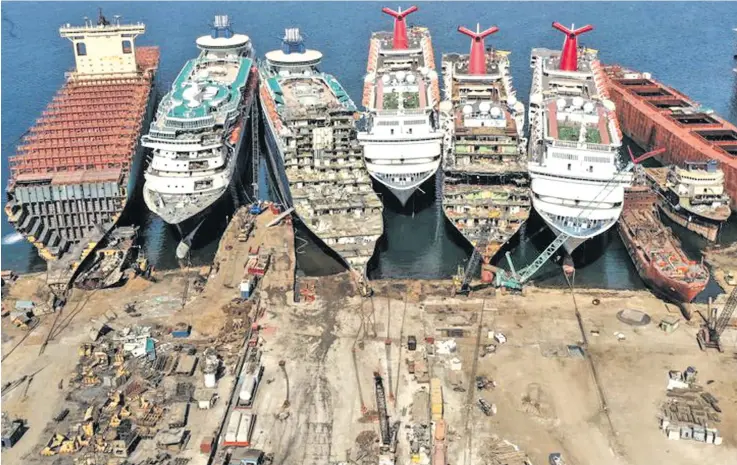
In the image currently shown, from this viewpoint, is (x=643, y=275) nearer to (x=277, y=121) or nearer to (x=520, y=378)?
(x=520, y=378)

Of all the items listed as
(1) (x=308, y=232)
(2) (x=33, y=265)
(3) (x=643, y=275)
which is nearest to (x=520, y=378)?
(3) (x=643, y=275)

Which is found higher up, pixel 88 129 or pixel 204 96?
pixel 204 96

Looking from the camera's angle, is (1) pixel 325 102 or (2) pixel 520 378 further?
(1) pixel 325 102

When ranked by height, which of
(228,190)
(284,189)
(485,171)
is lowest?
(284,189)

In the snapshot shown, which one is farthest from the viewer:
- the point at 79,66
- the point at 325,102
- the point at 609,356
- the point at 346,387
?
the point at 79,66

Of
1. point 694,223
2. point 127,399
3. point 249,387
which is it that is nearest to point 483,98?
point 694,223

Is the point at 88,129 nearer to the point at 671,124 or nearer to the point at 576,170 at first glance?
the point at 576,170

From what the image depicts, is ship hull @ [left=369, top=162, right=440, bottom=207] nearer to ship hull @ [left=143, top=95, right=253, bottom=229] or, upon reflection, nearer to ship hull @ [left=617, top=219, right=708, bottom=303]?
ship hull @ [left=143, top=95, right=253, bottom=229]
